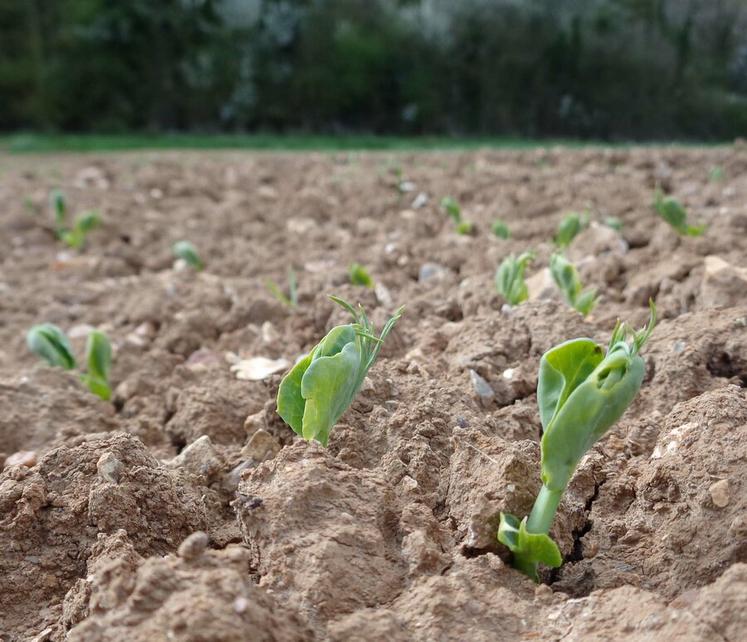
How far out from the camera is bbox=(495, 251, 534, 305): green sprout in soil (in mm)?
2137

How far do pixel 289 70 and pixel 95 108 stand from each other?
3.42m

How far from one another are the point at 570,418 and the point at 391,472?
348 millimetres

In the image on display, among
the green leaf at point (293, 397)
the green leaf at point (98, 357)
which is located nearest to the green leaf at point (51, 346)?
the green leaf at point (98, 357)

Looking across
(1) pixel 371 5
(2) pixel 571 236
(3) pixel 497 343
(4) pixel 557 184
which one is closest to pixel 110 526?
(3) pixel 497 343

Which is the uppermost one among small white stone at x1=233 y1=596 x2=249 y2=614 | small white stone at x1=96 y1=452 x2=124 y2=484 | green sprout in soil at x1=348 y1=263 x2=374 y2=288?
green sprout in soil at x1=348 y1=263 x2=374 y2=288

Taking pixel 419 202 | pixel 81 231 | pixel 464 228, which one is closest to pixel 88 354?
pixel 464 228

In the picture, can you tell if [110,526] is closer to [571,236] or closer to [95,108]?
[571,236]

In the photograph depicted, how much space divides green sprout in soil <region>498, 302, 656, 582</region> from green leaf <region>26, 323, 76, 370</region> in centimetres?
150

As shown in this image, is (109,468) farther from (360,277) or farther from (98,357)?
(360,277)

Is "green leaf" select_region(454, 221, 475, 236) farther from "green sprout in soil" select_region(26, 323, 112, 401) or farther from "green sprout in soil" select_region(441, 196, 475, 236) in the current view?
"green sprout in soil" select_region(26, 323, 112, 401)

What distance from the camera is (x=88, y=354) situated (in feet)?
7.34

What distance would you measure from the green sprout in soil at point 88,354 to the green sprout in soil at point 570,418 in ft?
4.24

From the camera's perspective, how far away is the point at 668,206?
106 inches

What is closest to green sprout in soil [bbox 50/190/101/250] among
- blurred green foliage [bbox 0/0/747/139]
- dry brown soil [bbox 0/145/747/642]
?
dry brown soil [bbox 0/145/747/642]
